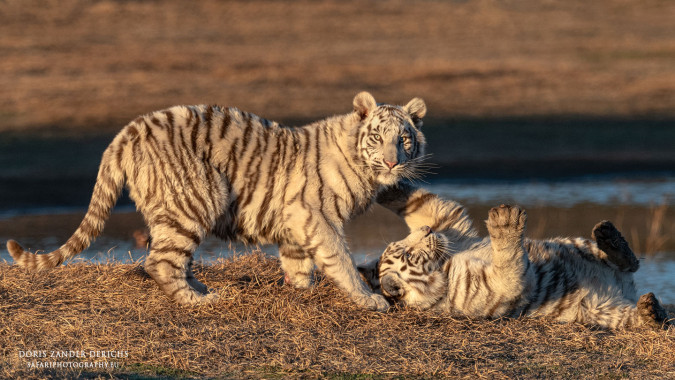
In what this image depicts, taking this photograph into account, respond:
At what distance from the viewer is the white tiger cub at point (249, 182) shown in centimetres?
576

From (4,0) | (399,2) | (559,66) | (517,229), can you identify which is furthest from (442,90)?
(517,229)

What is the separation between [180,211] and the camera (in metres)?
5.74

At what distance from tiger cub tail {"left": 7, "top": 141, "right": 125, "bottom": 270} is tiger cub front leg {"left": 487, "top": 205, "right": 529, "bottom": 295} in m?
2.31

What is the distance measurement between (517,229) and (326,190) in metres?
1.27

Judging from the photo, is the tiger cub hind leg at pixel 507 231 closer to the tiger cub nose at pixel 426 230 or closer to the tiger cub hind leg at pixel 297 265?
the tiger cub nose at pixel 426 230

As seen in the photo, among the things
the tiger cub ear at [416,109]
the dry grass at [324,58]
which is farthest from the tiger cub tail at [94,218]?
the dry grass at [324,58]

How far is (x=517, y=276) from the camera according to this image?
564cm

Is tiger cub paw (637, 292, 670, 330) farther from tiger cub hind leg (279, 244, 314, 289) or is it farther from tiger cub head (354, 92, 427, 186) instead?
tiger cub hind leg (279, 244, 314, 289)

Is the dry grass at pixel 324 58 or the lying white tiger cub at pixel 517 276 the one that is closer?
the lying white tiger cub at pixel 517 276

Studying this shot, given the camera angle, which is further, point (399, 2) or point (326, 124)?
point (399, 2)

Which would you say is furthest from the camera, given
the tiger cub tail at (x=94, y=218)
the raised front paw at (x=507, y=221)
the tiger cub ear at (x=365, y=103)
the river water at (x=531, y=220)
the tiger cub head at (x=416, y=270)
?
the river water at (x=531, y=220)

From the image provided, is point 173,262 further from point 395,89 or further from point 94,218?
point 395,89

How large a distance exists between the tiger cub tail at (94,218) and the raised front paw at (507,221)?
2293mm

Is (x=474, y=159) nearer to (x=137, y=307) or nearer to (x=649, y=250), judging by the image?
(x=649, y=250)
